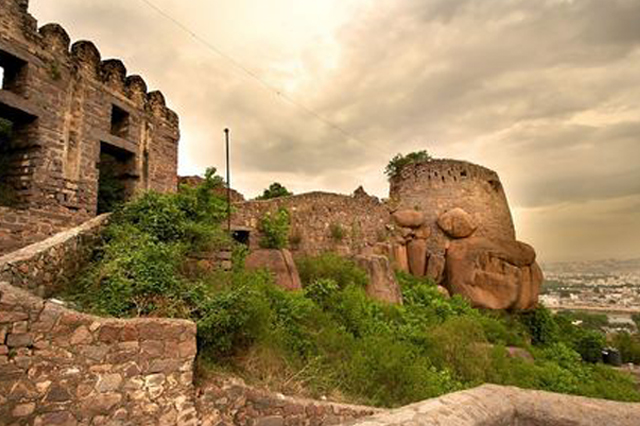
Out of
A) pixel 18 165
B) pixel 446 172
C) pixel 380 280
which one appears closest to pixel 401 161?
pixel 446 172

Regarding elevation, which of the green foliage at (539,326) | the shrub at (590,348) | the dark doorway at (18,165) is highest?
the dark doorway at (18,165)

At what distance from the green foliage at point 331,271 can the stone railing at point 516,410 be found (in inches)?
361

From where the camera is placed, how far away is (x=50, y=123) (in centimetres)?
848

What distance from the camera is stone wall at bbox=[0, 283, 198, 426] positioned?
3613mm

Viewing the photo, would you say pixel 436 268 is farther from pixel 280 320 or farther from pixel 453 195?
pixel 280 320

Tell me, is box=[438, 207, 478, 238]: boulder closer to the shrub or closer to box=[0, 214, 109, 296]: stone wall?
the shrub

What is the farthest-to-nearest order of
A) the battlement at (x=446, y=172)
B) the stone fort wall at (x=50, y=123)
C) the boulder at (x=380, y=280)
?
the battlement at (x=446, y=172) < the boulder at (x=380, y=280) < the stone fort wall at (x=50, y=123)

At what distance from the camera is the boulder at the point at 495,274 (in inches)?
688

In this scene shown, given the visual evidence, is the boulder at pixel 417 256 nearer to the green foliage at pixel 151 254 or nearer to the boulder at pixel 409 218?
the boulder at pixel 409 218

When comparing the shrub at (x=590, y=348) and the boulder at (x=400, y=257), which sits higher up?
the boulder at (x=400, y=257)

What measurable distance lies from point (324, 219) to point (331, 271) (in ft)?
13.3

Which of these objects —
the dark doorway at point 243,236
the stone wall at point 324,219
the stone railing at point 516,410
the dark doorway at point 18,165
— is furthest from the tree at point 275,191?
the stone railing at point 516,410

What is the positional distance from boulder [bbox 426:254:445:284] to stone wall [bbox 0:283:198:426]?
1575 centimetres

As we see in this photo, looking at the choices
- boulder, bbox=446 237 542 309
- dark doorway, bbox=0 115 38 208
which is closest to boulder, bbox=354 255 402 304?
boulder, bbox=446 237 542 309
